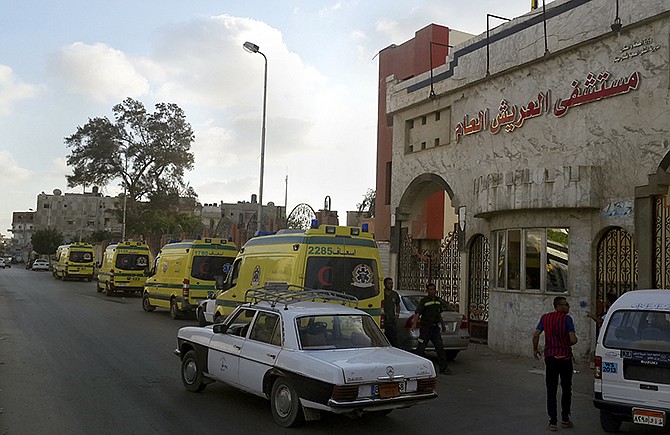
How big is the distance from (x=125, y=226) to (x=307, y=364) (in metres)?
54.1

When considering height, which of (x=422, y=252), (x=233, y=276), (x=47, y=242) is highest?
(x=47, y=242)

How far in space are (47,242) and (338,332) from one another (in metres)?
100

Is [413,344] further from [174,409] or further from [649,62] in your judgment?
[649,62]

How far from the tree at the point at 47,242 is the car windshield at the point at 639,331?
100399 mm

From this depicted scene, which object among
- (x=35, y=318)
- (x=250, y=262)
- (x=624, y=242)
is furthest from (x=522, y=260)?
(x=35, y=318)

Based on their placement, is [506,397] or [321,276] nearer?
[506,397]

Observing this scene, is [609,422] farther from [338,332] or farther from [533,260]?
[533,260]

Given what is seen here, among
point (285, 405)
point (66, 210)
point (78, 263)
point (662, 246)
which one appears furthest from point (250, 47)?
point (66, 210)

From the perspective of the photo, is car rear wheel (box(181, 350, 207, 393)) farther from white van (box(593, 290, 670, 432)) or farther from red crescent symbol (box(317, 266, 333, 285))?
white van (box(593, 290, 670, 432))

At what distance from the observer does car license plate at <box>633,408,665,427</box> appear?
23.3 ft

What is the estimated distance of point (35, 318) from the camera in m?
19.7

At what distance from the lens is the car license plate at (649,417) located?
7.10 metres

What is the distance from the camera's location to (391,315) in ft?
42.9

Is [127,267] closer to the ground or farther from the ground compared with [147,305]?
farther from the ground
